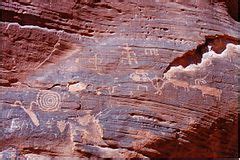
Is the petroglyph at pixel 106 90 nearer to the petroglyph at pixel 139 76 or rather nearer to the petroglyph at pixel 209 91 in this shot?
the petroglyph at pixel 139 76

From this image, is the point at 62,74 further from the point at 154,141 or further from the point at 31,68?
the point at 154,141

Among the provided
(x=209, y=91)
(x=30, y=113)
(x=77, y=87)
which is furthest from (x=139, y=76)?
(x=30, y=113)

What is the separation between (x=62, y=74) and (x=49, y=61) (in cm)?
22

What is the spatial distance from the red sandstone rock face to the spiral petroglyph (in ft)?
0.03

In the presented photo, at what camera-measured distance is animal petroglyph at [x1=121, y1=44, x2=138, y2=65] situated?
4.91 meters

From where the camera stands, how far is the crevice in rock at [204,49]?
16.8ft

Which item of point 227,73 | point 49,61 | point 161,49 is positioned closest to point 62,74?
point 49,61

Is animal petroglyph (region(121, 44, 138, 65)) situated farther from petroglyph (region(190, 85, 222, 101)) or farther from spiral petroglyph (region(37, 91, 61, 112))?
spiral petroglyph (region(37, 91, 61, 112))

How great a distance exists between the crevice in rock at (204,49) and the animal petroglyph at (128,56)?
0.39m

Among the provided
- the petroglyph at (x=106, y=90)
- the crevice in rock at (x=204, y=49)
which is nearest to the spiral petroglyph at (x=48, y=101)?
the petroglyph at (x=106, y=90)

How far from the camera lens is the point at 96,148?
14.4ft

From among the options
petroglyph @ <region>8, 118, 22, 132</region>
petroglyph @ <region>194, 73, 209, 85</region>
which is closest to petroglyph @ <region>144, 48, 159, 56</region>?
petroglyph @ <region>194, 73, 209, 85</region>

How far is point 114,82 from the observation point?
4758mm

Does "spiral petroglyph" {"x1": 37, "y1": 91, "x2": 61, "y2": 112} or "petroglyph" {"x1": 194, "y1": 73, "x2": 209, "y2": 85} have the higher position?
"petroglyph" {"x1": 194, "y1": 73, "x2": 209, "y2": 85}
